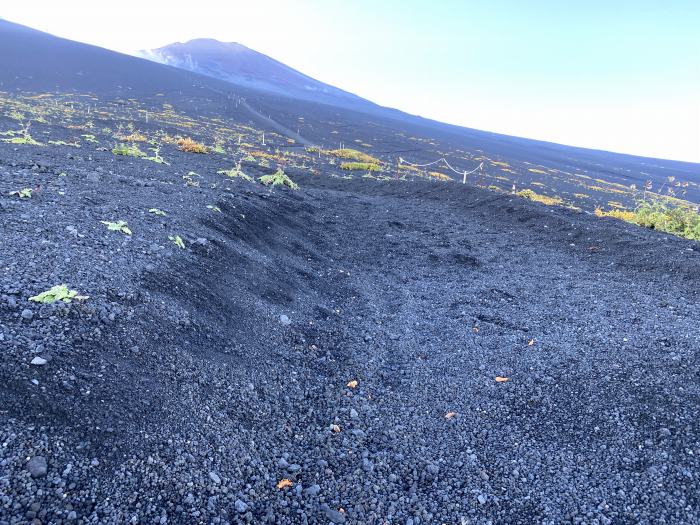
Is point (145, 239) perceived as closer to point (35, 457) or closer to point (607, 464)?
point (35, 457)

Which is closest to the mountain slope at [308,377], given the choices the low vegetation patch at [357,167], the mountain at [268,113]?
the low vegetation patch at [357,167]

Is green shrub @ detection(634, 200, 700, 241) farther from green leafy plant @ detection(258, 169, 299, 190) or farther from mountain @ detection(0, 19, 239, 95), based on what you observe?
mountain @ detection(0, 19, 239, 95)

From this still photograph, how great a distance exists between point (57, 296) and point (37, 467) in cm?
158

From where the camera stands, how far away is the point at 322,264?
8.13 meters

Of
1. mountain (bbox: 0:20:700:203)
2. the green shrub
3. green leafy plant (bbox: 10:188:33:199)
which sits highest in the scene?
mountain (bbox: 0:20:700:203)

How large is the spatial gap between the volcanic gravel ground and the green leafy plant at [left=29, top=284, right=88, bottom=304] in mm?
81

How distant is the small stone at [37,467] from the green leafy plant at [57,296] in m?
1.47

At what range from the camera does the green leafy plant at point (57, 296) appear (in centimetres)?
340

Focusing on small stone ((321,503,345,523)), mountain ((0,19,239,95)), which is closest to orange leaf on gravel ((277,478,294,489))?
small stone ((321,503,345,523))

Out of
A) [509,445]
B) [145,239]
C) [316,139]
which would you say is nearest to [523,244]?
[509,445]

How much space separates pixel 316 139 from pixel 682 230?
135 feet

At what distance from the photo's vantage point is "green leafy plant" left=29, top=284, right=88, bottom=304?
3400 mm

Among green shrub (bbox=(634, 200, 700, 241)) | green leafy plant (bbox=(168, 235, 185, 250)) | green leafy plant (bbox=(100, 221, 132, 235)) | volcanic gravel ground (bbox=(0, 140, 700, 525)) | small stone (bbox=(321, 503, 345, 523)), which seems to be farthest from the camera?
green shrub (bbox=(634, 200, 700, 241))

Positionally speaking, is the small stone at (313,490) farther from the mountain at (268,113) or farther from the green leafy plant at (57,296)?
the mountain at (268,113)
